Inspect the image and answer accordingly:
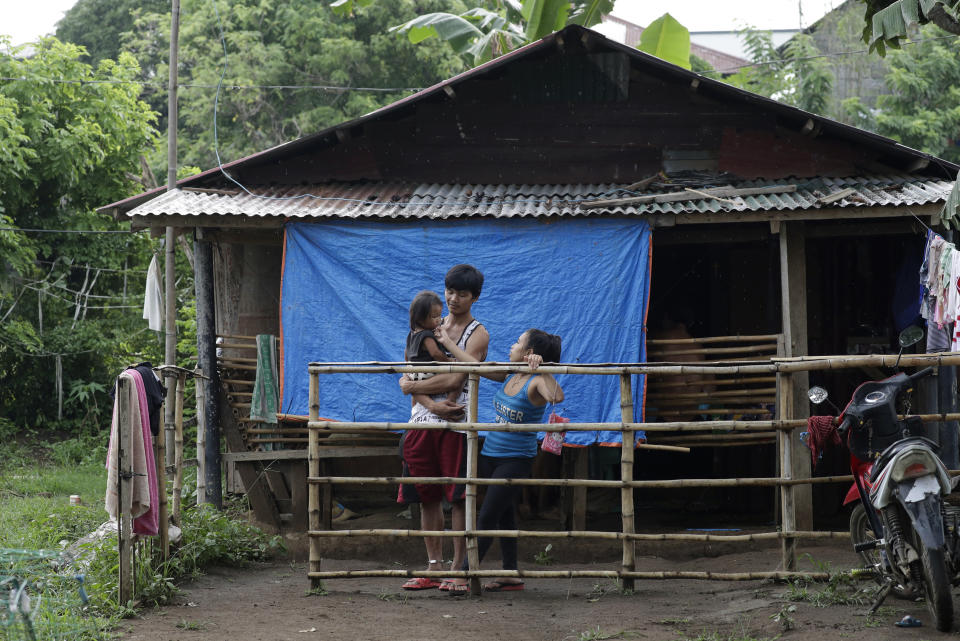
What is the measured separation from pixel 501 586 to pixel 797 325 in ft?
11.5

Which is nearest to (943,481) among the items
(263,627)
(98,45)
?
(263,627)

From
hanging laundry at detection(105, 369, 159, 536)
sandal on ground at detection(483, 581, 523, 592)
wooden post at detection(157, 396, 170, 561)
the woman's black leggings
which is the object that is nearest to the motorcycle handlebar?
the woman's black leggings

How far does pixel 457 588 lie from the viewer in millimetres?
5824

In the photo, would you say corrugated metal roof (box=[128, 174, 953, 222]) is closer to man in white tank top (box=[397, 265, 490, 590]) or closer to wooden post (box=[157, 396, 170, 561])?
man in white tank top (box=[397, 265, 490, 590])

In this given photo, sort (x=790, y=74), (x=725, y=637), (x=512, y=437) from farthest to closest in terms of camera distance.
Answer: (x=790, y=74) < (x=512, y=437) < (x=725, y=637)

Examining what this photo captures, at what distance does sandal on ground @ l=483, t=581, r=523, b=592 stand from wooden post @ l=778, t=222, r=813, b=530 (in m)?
2.87

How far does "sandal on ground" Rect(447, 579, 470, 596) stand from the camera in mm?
5829

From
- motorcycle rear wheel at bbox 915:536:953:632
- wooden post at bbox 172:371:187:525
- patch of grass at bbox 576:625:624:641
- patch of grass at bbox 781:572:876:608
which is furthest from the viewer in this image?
wooden post at bbox 172:371:187:525

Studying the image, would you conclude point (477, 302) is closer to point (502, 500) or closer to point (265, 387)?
point (265, 387)

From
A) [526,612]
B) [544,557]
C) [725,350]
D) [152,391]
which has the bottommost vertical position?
[544,557]

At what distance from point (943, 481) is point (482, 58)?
26.8ft

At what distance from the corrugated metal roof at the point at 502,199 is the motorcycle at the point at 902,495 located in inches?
113

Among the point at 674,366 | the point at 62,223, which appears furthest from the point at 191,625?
the point at 62,223

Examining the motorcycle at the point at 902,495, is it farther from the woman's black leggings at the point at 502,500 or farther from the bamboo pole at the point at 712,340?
the bamboo pole at the point at 712,340
